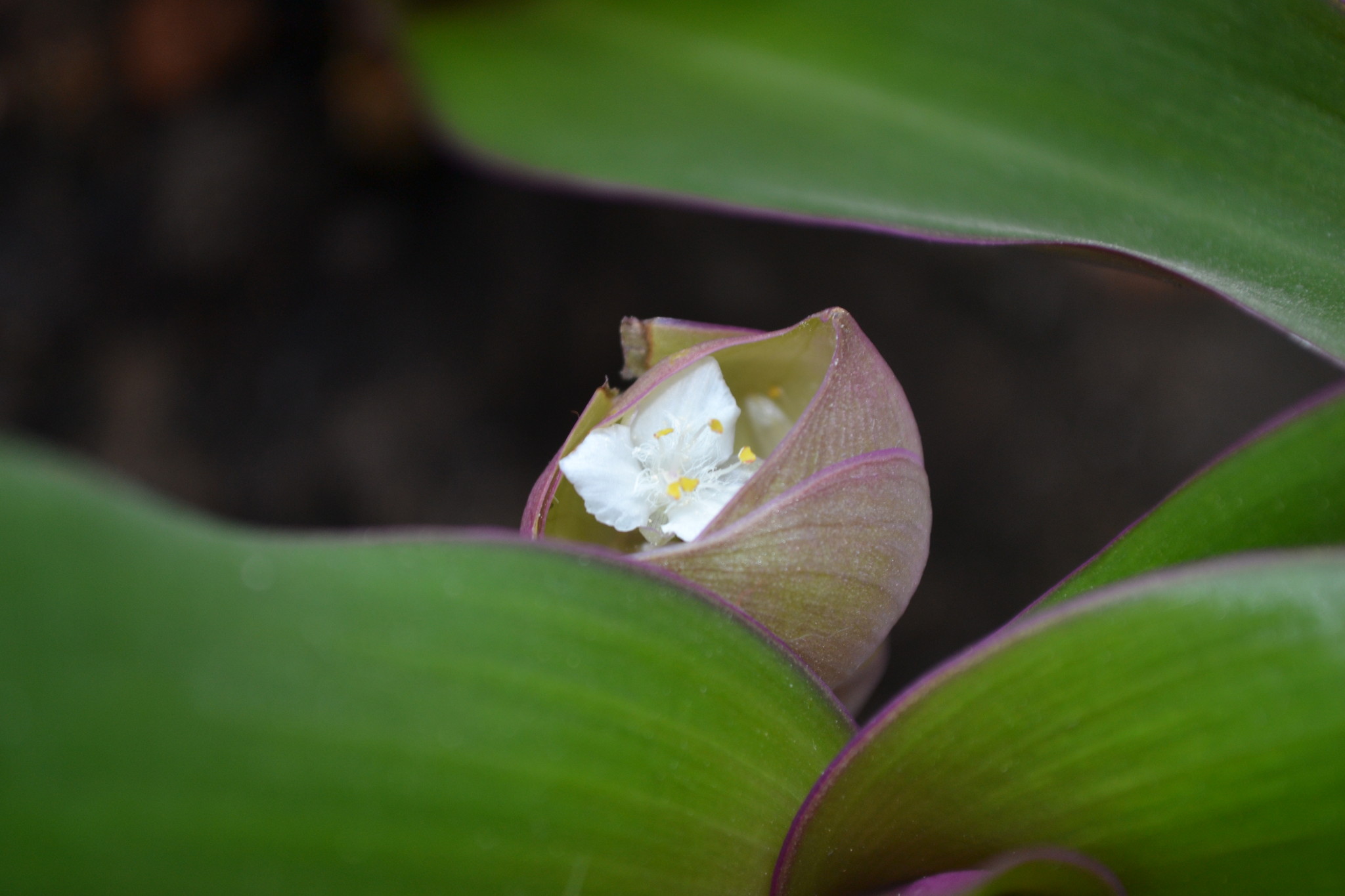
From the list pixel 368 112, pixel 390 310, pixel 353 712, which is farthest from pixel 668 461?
pixel 368 112

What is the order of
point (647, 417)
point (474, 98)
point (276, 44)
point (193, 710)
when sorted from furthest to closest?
1. point (276, 44)
2. point (474, 98)
3. point (647, 417)
4. point (193, 710)

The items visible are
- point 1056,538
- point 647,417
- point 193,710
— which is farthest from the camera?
point 1056,538

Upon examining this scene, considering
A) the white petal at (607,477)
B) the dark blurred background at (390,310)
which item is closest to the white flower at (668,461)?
the white petal at (607,477)

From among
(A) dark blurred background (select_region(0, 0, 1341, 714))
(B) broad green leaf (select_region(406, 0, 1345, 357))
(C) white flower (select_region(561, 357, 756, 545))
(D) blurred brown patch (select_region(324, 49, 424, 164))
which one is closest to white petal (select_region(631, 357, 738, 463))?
(C) white flower (select_region(561, 357, 756, 545))

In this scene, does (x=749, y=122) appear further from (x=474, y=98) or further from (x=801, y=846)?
(x=801, y=846)

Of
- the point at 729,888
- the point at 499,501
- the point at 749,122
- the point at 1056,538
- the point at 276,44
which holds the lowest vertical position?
the point at 499,501

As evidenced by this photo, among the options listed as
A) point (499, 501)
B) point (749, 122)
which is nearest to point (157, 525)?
point (749, 122)

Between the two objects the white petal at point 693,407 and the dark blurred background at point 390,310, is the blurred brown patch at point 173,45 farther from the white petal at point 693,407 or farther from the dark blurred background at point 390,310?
the white petal at point 693,407
